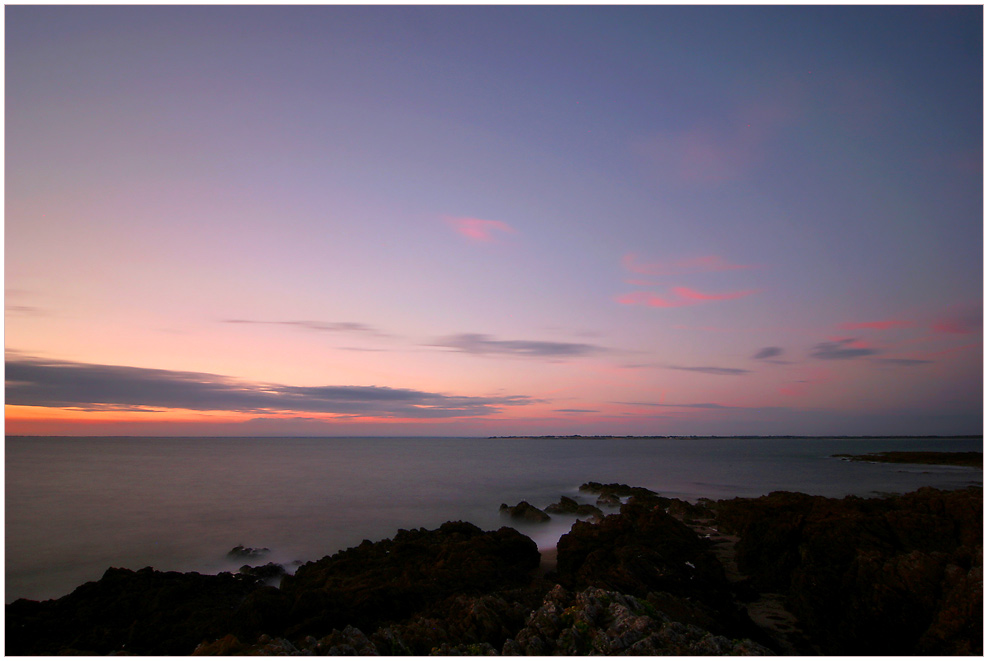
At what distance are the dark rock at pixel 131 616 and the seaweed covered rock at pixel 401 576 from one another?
156 centimetres

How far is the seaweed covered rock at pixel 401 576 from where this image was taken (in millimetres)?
9180

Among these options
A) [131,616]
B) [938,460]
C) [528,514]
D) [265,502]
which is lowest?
[265,502]

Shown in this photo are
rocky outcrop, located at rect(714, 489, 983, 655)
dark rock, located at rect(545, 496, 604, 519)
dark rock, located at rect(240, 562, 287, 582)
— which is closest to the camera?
rocky outcrop, located at rect(714, 489, 983, 655)

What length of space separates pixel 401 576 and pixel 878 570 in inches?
421

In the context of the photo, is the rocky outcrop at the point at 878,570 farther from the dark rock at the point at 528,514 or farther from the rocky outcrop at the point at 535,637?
the dark rock at the point at 528,514

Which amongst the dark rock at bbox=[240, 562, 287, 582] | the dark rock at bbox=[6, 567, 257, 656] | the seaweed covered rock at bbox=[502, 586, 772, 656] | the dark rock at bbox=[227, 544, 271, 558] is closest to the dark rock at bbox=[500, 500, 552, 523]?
the dark rock at bbox=[227, 544, 271, 558]

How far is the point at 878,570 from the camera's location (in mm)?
9617

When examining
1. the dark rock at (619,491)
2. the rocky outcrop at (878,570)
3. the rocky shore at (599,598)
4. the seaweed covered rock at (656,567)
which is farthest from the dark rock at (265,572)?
the dark rock at (619,491)

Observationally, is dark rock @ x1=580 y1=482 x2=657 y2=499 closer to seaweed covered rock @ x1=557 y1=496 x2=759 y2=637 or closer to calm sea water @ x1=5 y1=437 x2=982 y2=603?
calm sea water @ x1=5 y1=437 x2=982 y2=603

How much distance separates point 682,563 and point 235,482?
43.8 m

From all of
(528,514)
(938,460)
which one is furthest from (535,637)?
(938,460)

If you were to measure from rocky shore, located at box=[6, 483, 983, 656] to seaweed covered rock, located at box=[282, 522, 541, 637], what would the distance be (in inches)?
1.9

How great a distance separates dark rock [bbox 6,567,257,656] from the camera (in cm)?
918

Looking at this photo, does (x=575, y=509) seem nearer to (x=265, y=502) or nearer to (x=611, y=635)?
(x=265, y=502)
